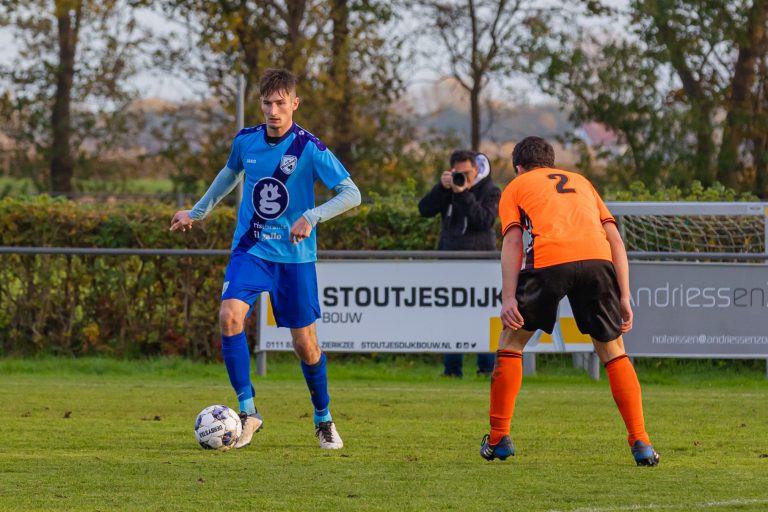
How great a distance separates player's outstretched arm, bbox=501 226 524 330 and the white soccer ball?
1.75 metres

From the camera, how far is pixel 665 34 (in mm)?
23359

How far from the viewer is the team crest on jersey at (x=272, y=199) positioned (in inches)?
304

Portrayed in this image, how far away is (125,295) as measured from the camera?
46.7ft

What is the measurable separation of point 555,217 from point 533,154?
0.42 metres

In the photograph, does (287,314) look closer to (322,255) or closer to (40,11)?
(322,255)

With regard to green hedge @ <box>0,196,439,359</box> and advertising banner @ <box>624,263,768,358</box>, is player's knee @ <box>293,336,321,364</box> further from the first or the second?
green hedge @ <box>0,196,439,359</box>

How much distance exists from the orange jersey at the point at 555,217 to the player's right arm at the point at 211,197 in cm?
176

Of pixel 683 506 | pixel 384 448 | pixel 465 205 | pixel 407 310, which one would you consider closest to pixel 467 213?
pixel 465 205

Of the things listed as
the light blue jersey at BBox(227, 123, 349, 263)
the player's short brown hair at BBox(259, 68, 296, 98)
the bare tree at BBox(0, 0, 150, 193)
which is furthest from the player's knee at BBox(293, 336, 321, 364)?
the bare tree at BBox(0, 0, 150, 193)

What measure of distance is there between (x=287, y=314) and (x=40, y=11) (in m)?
25.8

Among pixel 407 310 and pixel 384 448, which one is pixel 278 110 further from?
pixel 407 310

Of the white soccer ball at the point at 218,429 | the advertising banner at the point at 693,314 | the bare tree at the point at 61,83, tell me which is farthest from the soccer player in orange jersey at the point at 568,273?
the bare tree at the point at 61,83

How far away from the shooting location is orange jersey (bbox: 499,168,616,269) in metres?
6.97

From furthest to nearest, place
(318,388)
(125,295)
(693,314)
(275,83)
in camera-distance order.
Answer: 1. (125,295)
2. (693,314)
3. (318,388)
4. (275,83)
